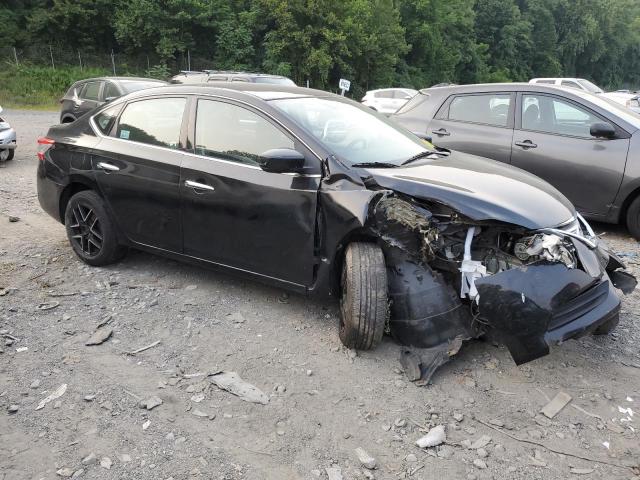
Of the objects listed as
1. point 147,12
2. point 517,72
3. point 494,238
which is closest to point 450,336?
point 494,238

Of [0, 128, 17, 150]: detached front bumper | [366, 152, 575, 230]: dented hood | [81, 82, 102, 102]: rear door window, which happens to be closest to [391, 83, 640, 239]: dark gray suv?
[366, 152, 575, 230]: dented hood

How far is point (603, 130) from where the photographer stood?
5.84 m

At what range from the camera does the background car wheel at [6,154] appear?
10031 millimetres

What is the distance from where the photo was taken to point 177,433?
9.50ft

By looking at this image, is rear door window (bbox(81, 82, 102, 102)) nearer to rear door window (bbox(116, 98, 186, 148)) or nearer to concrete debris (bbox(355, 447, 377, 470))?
rear door window (bbox(116, 98, 186, 148))

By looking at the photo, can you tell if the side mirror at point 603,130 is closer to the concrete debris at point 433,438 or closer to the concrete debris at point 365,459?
the concrete debris at point 433,438

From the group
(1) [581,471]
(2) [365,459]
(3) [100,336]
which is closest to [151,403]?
(3) [100,336]

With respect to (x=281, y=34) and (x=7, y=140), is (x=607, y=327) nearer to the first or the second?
(x=7, y=140)

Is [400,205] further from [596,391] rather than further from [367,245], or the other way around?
[596,391]

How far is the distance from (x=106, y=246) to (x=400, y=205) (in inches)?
108

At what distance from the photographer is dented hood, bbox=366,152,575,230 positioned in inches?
134

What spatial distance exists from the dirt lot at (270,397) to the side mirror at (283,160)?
1152 mm

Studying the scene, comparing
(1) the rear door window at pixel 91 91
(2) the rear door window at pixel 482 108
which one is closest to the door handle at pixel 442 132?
(2) the rear door window at pixel 482 108

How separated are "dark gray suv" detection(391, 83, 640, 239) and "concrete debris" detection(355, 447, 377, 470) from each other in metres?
3.46
